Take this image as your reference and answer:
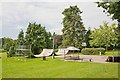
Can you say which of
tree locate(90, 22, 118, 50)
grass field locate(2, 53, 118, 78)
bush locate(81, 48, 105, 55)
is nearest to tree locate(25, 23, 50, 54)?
bush locate(81, 48, 105, 55)

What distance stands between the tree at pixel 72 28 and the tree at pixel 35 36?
32.9 ft

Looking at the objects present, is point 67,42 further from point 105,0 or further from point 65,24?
point 105,0

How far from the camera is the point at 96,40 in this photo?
3750 centimetres

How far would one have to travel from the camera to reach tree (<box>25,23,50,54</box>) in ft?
86.0

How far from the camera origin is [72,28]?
1503 inches

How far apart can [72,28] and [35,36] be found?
1289 cm

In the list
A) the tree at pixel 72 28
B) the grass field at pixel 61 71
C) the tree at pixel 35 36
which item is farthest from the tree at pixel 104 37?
the grass field at pixel 61 71

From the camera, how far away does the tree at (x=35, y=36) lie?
2620cm

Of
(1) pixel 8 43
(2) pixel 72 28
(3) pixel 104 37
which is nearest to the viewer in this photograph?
(1) pixel 8 43

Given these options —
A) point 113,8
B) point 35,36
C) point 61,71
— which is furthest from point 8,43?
point 113,8

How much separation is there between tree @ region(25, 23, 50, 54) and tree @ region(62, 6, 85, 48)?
395 inches

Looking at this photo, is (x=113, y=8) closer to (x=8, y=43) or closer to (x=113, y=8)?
(x=113, y=8)

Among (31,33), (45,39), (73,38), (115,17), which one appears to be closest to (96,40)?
(73,38)

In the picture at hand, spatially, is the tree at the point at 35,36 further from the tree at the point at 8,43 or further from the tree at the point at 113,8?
the tree at the point at 113,8
